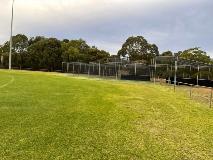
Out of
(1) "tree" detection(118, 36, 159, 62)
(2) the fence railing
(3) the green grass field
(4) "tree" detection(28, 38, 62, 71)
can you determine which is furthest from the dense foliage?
(3) the green grass field

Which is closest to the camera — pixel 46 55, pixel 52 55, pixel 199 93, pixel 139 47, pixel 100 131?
pixel 100 131

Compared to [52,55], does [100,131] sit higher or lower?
lower

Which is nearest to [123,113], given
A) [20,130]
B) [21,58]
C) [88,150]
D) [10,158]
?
[20,130]

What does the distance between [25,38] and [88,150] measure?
12341 cm

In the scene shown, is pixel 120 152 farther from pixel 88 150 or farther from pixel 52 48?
pixel 52 48

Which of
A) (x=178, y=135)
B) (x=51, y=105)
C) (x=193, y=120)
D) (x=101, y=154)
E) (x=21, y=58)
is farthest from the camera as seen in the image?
(x=21, y=58)

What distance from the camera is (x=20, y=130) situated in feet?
41.7

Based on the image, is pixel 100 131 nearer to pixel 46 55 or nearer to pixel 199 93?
pixel 199 93

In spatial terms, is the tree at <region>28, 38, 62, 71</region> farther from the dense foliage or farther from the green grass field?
the green grass field

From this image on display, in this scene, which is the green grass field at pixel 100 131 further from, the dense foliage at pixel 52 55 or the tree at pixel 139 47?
the tree at pixel 139 47

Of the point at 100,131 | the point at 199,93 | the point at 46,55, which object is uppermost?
the point at 46,55

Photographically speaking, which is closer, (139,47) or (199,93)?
(199,93)

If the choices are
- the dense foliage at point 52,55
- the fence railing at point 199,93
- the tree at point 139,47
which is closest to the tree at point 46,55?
the dense foliage at point 52,55

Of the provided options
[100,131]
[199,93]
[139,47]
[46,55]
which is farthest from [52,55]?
[100,131]
